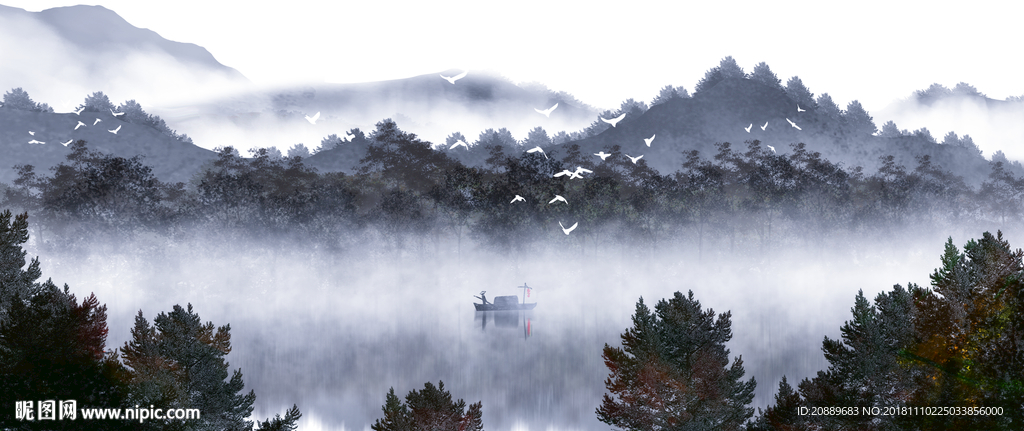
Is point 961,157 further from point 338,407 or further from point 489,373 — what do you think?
point 338,407

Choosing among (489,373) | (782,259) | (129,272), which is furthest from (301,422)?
(782,259)

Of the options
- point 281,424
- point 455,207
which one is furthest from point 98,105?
point 281,424

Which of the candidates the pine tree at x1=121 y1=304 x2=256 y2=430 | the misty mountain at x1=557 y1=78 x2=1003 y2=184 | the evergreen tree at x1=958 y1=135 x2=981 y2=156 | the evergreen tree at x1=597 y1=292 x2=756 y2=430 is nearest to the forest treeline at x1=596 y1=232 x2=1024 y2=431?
the evergreen tree at x1=597 y1=292 x2=756 y2=430

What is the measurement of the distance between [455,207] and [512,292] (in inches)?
480

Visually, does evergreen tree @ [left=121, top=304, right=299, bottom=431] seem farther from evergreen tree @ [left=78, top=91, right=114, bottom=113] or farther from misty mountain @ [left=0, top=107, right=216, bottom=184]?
evergreen tree @ [left=78, top=91, right=114, bottom=113]

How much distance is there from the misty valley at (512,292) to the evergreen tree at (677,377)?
0.08 m

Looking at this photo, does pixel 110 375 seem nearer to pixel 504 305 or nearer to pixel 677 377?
pixel 677 377

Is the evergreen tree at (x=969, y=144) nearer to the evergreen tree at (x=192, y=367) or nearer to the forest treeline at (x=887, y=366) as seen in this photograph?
the forest treeline at (x=887, y=366)

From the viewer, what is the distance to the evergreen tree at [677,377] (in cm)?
2492

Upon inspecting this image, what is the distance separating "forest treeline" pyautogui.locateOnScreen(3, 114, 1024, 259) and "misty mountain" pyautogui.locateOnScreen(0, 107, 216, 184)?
5950 cm

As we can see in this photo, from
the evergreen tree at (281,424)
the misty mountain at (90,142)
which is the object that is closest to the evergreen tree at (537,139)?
the misty mountain at (90,142)

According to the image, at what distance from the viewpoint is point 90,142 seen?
157625 mm

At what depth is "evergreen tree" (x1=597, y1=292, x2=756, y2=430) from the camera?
24922 millimetres

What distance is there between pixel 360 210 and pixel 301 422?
5342 cm
